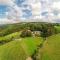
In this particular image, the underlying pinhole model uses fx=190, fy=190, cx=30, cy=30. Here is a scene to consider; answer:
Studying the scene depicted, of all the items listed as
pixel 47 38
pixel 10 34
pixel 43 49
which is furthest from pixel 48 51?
pixel 10 34

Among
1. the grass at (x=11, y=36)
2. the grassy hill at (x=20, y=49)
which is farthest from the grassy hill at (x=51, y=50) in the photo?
the grass at (x=11, y=36)

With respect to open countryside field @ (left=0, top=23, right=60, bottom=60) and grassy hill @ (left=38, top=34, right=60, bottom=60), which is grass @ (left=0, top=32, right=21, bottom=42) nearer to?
open countryside field @ (left=0, top=23, right=60, bottom=60)

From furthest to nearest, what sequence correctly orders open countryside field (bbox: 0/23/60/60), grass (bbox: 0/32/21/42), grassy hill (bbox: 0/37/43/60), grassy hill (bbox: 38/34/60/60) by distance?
grass (bbox: 0/32/21/42), open countryside field (bbox: 0/23/60/60), grassy hill (bbox: 0/37/43/60), grassy hill (bbox: 38/34/60/60)

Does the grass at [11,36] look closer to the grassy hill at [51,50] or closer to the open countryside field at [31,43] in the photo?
the open countryside field at [31,43]

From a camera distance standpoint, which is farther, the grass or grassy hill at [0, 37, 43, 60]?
the grass

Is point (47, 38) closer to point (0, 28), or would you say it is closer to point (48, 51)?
point (48, 51)

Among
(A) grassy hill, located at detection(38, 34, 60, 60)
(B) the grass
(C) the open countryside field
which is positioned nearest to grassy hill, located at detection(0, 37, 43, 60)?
(C) the open countryside field
